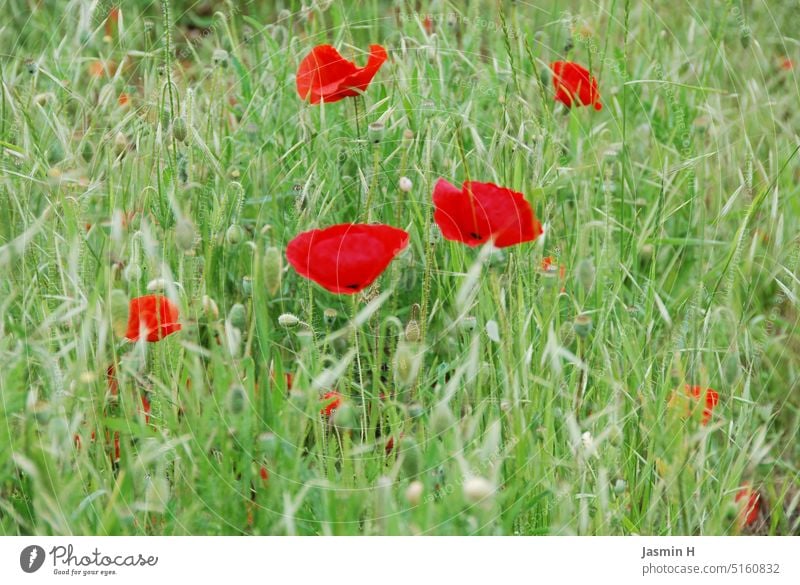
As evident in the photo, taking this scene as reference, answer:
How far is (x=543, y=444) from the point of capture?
87 cm

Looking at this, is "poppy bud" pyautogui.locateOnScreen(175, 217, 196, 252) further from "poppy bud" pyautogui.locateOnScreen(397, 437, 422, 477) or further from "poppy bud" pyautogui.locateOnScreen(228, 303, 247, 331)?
"poppy bud" pyautogui.locateOnScreen(397, 437, 422, 477)

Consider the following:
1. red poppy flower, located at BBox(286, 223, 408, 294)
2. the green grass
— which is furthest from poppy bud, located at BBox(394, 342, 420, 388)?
red poppy flower, located at BBox(286, 223, 408, 294)

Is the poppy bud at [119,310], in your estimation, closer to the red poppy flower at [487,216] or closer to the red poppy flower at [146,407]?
the red poppy flower at [146,407]

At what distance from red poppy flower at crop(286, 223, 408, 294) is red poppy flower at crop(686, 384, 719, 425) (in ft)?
1.03

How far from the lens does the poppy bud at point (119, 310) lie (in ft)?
2.80

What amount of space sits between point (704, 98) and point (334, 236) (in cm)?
57

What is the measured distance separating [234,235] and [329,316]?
12 cm

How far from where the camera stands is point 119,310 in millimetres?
860

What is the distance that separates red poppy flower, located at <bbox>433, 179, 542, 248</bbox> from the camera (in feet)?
2.72

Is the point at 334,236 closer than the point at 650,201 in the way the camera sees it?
Yes

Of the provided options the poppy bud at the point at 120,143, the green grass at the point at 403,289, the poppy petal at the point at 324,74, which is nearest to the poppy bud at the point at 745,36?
the green grass at the point at 403,289

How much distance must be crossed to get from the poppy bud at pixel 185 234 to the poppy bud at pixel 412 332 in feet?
0.70
